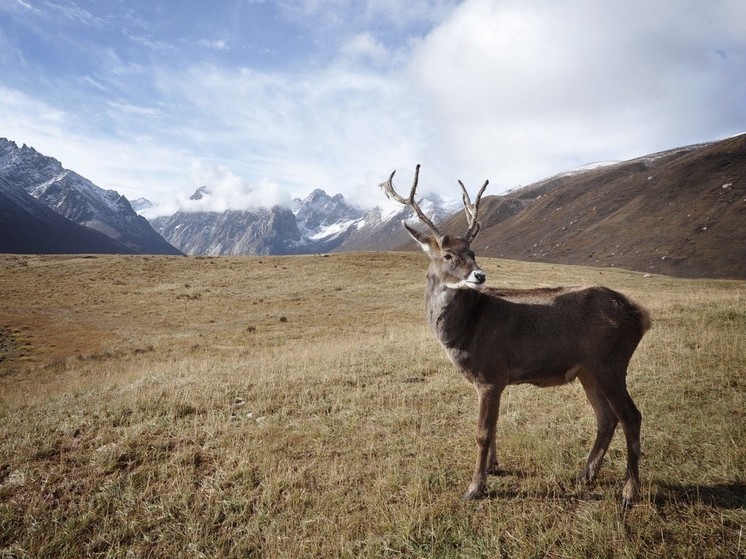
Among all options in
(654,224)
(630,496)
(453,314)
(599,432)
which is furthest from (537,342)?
(654,224)

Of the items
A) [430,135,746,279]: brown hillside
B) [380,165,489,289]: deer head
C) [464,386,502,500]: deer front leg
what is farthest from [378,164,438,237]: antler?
[430,135,746,279]: brown hillside

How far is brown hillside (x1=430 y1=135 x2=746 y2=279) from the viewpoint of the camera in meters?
74.6

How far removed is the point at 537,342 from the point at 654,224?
110m

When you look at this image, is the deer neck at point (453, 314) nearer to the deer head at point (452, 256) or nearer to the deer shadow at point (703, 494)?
the deer head at point (452, 256)

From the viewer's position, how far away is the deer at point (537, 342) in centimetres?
518

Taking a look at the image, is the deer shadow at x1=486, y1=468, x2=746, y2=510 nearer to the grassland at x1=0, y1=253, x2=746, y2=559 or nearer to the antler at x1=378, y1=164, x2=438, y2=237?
the grassland at x1=0, y1=253, x2=746, y2=559

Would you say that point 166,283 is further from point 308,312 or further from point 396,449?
point 396,449

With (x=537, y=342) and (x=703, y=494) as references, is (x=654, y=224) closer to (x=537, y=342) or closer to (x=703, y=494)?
(x=703, y=494)

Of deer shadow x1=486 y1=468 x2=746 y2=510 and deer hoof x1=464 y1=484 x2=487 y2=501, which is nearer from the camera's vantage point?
deer shadow x1=486 y1=468 x2=746 y2=510

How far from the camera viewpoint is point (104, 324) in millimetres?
28656

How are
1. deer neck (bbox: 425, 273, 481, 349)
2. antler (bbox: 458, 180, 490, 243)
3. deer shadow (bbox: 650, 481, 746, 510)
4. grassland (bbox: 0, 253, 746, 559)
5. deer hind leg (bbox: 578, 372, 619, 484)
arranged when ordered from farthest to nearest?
antler (bbox: 458, 180, 490, 243) → deer neck (bbox: 425, 273, 481, 349) → deer hind leg (bbox: 578, 372, 619, 484) → deer shadow (bbox: 650, 481, 746, 510) → grassland (bbox: 0, 253, 746, 559)

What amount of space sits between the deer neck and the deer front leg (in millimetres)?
808

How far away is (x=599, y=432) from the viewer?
5629 mm

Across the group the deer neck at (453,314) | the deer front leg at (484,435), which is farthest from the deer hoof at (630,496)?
the deer neck at (453,314)
